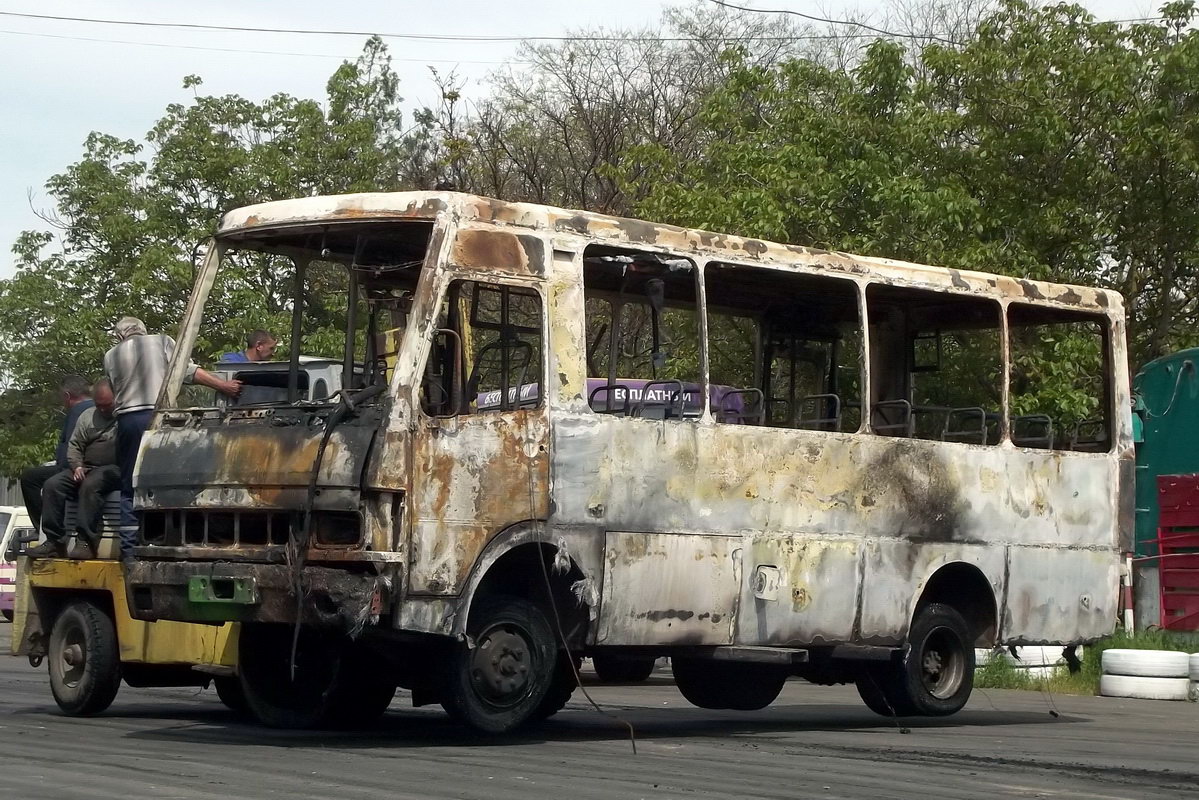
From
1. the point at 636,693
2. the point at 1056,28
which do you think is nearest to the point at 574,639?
the point at 636,693

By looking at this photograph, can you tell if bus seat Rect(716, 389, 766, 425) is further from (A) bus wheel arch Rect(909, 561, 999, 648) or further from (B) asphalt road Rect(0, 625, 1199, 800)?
(B) asphalt road Rect(0, 625, 1199, 800)

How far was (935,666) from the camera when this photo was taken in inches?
525

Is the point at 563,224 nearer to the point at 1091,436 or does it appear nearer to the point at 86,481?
the point at 86,481

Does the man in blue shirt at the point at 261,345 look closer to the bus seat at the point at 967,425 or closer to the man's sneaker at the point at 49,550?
the man's sneaker at the point at 49,550

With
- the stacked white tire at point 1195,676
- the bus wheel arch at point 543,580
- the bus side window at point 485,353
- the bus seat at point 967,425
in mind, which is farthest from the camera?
the stacked white tire at point 1195,676

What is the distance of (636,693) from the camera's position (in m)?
16.8

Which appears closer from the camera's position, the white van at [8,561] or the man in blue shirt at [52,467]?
the man in blue shirt at [52,467]

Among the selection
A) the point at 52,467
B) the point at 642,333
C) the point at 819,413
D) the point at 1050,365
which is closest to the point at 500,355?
the point at 642,333

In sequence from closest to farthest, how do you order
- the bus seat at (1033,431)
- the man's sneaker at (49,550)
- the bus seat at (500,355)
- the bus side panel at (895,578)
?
the bus seat at (500,355), the man's sneaker at (49,550), the bus side panel at (895,578), the bus seat at (1033,431)

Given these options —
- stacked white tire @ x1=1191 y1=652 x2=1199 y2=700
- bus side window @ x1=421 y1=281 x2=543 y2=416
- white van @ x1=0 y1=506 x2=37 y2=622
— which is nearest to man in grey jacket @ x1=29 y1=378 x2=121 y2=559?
bus side window @ x1=421 y1=281 x2=543 y2=416

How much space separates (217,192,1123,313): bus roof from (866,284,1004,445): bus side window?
0.60ft

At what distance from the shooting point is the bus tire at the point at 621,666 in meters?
11.4

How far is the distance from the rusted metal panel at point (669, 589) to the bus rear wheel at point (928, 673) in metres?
1.90

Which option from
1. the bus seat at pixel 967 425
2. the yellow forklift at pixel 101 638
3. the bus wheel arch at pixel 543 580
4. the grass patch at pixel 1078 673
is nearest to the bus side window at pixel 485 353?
the bus wheel arch at pixel 543 580
